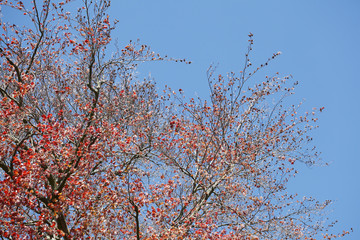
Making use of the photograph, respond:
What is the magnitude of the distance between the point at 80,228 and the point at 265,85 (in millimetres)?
7983

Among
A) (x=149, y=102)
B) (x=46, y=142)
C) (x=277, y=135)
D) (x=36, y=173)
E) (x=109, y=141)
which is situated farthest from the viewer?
(x=149, y=102)

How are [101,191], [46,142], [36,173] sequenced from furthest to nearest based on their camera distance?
[101,191], [46,142], [36,173]

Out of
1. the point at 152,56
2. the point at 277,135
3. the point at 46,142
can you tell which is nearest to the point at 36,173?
the point at 46,142

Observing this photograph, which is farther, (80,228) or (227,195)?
(227,195)

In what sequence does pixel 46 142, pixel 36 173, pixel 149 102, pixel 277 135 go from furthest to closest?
pixel 149 102 < pixel 277 135 < pixel 46 142 < pixel 36 173

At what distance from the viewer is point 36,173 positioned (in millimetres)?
7945

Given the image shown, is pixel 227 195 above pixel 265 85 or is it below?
below

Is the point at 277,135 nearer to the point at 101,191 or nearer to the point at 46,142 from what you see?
the point at 101,191

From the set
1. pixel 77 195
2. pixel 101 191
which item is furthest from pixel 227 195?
pixel 77 195

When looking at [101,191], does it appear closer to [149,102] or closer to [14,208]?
[14,208]

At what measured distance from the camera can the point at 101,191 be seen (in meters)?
9.21

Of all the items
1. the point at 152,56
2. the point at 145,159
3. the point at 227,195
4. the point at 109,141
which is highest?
the point at 152,56

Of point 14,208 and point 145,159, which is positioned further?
point 145,159

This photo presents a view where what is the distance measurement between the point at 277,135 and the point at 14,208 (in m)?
→ 8.84
